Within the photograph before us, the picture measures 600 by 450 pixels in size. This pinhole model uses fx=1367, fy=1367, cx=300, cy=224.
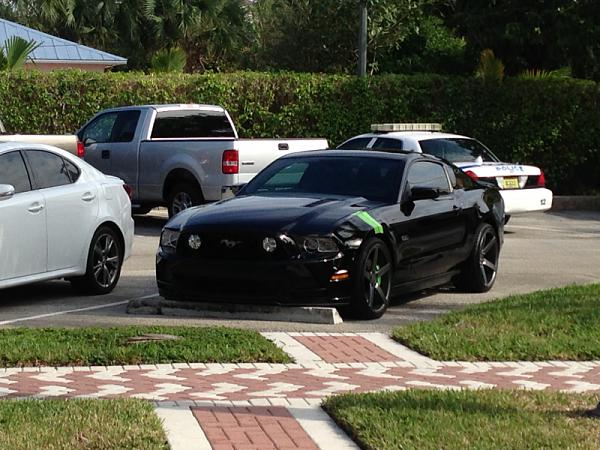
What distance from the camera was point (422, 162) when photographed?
13633mm

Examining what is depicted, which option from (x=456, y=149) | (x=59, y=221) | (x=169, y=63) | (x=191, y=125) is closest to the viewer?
(x=59, y=221)

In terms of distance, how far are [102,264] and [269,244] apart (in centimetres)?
260

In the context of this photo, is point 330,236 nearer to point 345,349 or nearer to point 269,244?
point 269,244

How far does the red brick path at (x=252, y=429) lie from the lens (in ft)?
23.0

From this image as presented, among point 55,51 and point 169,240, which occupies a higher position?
point 55,51

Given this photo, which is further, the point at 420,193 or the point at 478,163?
the point at 478,163

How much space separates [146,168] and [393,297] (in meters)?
8.83

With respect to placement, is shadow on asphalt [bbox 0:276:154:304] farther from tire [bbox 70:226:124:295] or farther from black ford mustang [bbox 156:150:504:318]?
black ford mustang [bbox 156:150:504:318]

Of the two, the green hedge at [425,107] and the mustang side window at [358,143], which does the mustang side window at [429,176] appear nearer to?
the mustang side window at [358,143]

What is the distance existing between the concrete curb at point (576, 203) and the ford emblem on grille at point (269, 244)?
1567 cm

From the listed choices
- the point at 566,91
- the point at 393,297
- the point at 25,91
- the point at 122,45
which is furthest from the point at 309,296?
the point at 122,45

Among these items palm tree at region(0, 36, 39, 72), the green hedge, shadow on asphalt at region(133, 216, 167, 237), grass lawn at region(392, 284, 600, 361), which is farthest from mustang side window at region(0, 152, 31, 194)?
palm tree at region(0, 36, 39, 72)

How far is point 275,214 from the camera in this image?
12.0 m

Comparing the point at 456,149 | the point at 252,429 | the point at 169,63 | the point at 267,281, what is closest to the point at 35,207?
the point at 267,281
